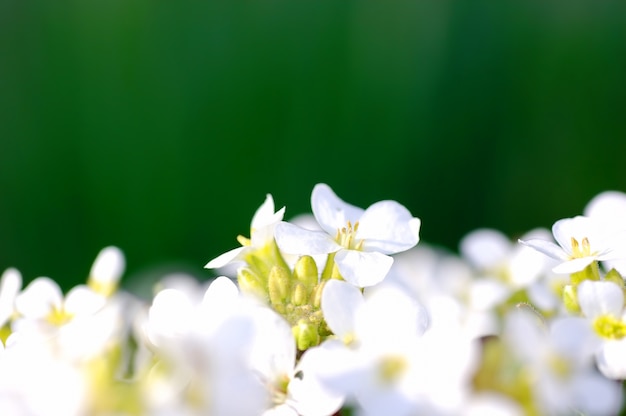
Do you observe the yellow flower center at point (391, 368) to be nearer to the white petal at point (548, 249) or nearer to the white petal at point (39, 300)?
the white petal at point (548, 249)

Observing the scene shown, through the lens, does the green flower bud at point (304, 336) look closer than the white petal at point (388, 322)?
No

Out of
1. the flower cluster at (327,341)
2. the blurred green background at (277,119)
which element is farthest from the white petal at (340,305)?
the blurred green background at (277,119)

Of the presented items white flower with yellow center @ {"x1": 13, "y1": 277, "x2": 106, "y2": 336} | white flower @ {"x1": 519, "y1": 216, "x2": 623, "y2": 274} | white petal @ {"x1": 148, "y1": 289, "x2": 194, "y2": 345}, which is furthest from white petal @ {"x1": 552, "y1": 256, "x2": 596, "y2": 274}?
white flower with yellow center @ {"x1": 13, "y1": 277, "x2": 106, "y2": 336}

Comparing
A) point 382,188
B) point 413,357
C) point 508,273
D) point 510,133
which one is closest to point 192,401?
point 413,357

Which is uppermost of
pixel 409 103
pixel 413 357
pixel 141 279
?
pixel 413 357

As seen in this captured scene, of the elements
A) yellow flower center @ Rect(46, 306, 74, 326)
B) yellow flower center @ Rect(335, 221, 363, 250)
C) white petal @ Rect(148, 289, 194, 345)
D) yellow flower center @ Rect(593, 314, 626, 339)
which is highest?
yellow flower center @ Rect(335, 221, 363, 250)

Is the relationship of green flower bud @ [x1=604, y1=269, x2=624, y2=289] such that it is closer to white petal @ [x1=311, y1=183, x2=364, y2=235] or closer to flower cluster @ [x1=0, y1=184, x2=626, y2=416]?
flower cluster @ [x1=0, y1=184, x2=626, y2=416]

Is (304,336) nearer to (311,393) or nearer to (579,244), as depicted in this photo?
(311,393)

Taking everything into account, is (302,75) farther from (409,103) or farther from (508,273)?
(508,273)
